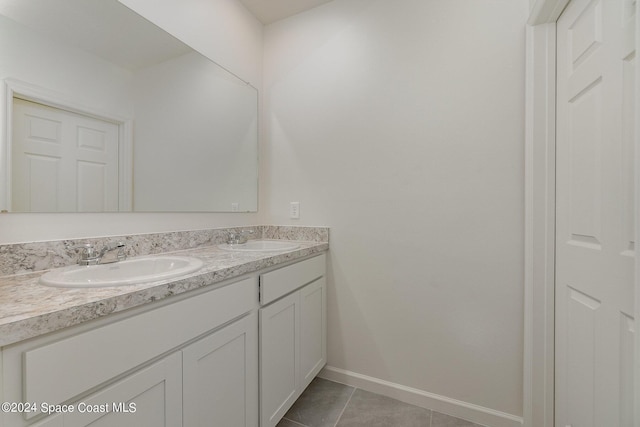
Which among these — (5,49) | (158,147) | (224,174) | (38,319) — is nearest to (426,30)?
(224,174)

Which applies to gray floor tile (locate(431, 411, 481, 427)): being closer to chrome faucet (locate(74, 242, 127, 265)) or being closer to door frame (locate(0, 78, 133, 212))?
chrome faucet (locate(74, 242, 127, 265))

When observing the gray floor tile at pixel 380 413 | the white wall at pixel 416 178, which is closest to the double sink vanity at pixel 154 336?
the gray floor tile at pixel 380 413

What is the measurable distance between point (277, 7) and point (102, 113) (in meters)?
1.38

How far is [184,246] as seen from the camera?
1453mm

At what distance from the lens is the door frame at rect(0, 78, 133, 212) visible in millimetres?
903

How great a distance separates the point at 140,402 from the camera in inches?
29.1

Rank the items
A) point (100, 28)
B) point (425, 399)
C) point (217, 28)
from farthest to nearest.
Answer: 1. point (217, 28)
2. point (425, 399)
3. point (100, 28)

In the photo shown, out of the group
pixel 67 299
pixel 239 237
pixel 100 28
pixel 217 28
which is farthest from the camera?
pixel 239 237

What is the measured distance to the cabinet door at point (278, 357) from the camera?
1193 millimetres

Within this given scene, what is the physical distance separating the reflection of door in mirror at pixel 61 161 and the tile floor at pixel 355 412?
1407mm

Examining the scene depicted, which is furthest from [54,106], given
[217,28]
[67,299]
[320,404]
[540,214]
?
[540,214]

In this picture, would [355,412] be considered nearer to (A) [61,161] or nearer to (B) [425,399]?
(B) [425,399]

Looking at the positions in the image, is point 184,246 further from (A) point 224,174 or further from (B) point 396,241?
(B) point 396,241

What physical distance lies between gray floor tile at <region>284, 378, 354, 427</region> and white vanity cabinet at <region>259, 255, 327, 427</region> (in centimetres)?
14
